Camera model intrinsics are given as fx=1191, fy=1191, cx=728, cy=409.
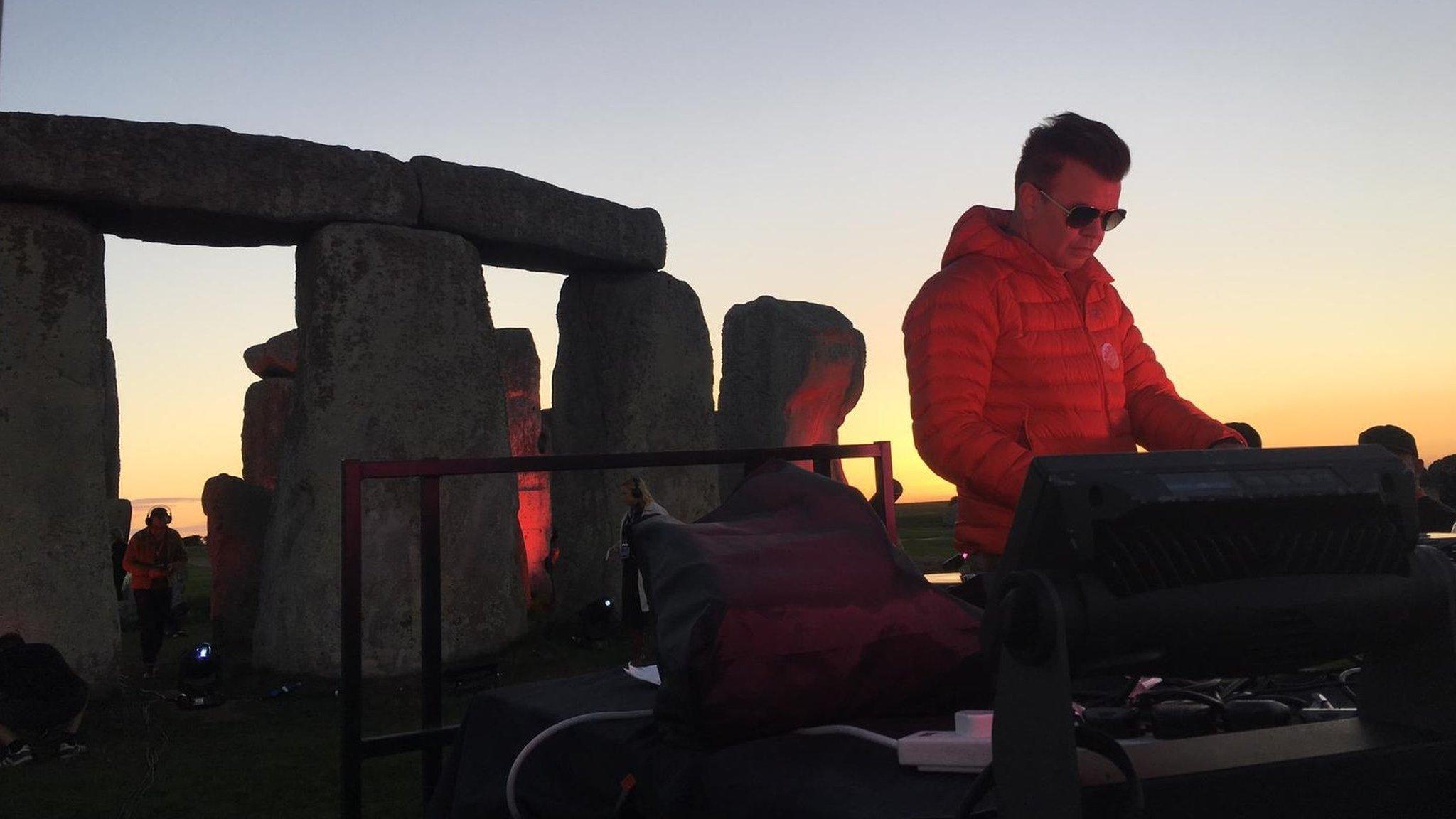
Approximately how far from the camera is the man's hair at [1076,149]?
237cm

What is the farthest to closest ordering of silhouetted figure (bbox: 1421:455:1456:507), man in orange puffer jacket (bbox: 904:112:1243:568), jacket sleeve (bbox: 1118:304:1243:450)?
1. silhouetted figure (bbox: 1421:455:1456:507)
2. jacket sleeve (bbox: 1118:304:1243:450)
3. man in orange puffer jacket (bbox: 904:112:1243:568)

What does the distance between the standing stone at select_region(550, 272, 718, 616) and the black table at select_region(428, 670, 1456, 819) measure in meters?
7.04

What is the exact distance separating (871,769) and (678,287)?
8200 mm

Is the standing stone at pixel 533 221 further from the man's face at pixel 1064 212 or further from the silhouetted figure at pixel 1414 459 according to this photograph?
the man's face at pixel 1064 212

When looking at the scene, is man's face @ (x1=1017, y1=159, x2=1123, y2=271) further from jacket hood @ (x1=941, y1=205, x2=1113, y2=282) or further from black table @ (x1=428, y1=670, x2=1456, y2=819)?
black table @ (x1=428, y1=670, x2=1456, y2=819)

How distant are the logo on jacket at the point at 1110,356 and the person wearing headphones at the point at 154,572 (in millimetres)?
6880

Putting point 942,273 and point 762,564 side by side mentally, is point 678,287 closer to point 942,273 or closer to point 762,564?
point 942,273

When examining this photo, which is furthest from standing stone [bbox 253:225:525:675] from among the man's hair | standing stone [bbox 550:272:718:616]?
the man's hair

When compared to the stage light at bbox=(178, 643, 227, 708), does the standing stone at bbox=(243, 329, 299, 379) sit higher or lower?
higher

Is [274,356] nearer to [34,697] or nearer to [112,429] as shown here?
[112,429]

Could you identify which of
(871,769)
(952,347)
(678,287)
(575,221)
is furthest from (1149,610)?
(678,287)

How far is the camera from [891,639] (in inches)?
59.2

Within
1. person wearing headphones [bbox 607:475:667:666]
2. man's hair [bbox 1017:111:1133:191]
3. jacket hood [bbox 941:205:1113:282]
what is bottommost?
person wearing headphones [bbox 607:475:667:666]

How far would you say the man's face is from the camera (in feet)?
7.84
